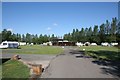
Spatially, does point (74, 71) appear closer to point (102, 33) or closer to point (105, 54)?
point (105, 54)

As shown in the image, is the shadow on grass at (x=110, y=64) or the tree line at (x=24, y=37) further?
the tree line at (x=24, y=37)

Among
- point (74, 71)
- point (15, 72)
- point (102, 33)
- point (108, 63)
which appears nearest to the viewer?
point (15, 72)

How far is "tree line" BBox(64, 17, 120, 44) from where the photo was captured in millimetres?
100875

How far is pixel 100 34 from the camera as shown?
377 ft

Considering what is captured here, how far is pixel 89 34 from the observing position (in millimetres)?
127812

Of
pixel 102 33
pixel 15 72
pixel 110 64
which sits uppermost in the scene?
pixel 102 33

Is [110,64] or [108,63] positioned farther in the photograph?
[108,63]

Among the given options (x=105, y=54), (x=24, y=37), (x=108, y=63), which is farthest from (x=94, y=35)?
(x=108, y=63)

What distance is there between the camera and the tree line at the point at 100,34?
10088 centimetres

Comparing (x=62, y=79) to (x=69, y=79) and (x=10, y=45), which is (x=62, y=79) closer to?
(x=69, y=79)

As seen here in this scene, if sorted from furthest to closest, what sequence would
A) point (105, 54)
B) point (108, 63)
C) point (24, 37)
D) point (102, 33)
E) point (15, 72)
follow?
point (24, 37) → point (102, 33) → point (105, 54) → point (108, 63) → point (15, 72)

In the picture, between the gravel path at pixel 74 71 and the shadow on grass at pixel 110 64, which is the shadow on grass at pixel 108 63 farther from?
the gravel path at pixel 74 71

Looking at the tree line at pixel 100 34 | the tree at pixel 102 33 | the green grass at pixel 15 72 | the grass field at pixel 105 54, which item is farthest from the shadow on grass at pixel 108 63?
the tree at pixel 102 33

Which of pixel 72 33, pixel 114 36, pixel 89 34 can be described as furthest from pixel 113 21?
pixel 72 33
